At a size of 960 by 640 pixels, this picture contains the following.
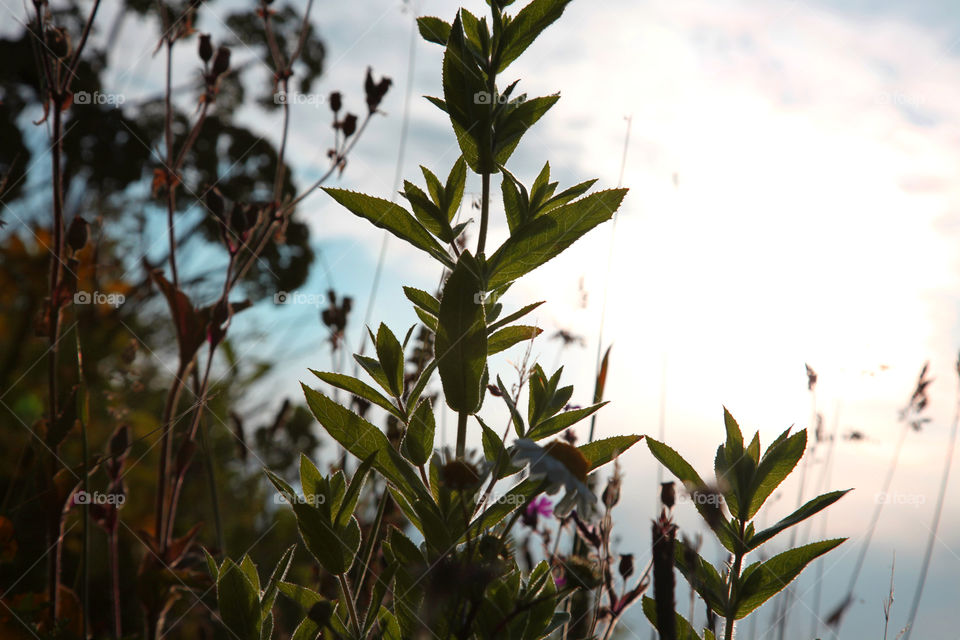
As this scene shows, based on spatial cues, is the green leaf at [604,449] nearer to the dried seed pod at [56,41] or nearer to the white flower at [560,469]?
the white flower at [560,469]

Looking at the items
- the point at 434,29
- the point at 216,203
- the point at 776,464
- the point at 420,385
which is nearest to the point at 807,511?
the point at 776,464

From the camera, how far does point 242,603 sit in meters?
0.64

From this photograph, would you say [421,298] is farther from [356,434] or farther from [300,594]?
[300,594]

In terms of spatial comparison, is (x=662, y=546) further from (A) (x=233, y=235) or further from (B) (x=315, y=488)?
(A) (x=233, y=235)

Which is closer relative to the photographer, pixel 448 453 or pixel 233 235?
pixel 448 453

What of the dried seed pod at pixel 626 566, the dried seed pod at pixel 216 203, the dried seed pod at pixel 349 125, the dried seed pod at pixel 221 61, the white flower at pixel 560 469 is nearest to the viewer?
the white flower at pixel 560 469

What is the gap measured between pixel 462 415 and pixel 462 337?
8cm

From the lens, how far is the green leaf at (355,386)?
666 mm

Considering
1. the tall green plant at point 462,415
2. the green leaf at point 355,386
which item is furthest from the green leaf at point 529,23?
the green leaf at point 355,386

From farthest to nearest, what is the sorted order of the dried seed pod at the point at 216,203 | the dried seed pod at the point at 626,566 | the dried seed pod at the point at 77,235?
the dried seed pod at the point at 216,203 < the dried seed pod at the point at 77,235 < the dried seed pod at the point at 626,566

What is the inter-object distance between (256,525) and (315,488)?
2.55 m

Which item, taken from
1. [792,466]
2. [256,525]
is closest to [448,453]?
[792,466]

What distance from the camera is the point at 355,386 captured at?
67cm

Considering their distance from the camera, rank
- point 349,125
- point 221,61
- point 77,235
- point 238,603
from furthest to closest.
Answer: point 349,125
point 221,61
point 77,235
point 238,603
